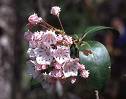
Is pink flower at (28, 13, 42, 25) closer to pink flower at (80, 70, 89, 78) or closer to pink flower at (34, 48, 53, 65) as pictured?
pink flower at (34, 48, 53, 65)

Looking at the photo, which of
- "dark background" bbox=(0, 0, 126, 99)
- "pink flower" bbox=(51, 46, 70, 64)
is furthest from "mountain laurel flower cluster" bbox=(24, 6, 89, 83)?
"dark background" bbox=(0, 0, 126, 99)

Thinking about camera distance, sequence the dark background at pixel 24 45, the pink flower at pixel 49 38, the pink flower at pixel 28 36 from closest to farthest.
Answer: the pink flower at pixel 49 38 → the pink flower at pixel 28 36 → the dark background at pixel 24 45

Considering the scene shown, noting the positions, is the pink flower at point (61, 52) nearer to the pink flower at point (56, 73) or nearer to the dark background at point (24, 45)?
the pink flower at point (56, 73)

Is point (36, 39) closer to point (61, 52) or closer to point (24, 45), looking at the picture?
point (61, 52)

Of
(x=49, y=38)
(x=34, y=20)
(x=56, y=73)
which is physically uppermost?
(x=34, y=20)

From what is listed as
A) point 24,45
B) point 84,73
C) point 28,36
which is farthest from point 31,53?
point 24,45

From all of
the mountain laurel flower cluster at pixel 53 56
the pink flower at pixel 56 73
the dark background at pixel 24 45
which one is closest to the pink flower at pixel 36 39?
the mountain laurel flower cluster at pixel 53 56
